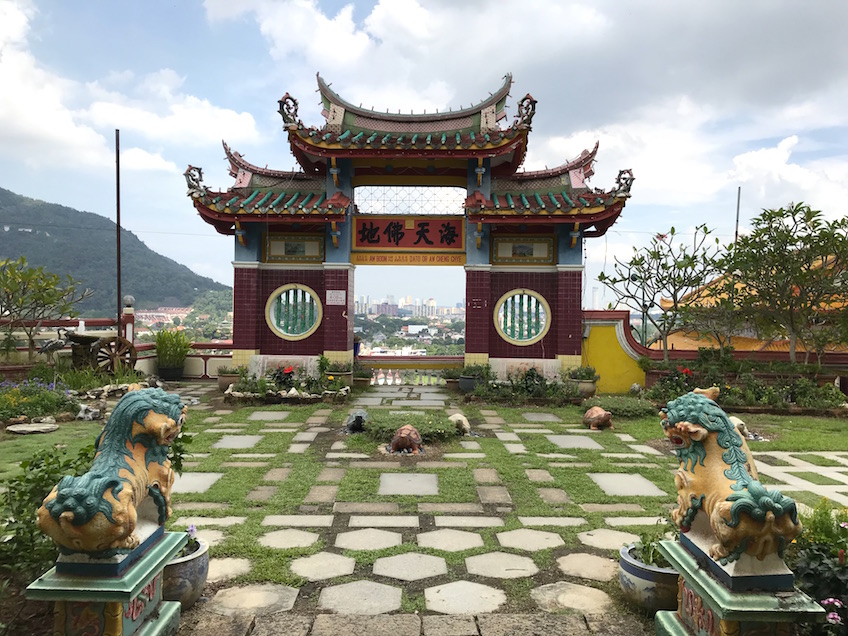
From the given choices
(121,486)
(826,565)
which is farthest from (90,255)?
(826,565)

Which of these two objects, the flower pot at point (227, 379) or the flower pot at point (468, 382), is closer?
the flower pot at point (468, 382)

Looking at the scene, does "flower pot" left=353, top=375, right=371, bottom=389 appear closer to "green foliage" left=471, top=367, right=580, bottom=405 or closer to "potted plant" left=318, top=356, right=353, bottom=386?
"potted plant" left=318, top=356, right=353, bottom=386

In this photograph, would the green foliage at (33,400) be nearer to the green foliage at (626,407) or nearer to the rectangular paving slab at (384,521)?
the rectangular paving slab at (384,521)

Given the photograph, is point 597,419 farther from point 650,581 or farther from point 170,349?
point 170,349

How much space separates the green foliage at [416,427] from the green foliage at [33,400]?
216 inches

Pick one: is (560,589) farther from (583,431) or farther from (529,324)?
(529,324)

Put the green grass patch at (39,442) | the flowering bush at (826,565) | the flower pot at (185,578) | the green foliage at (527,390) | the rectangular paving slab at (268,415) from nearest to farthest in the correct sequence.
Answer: the flowering bush at (826,565) → the flower pot at (185,578) → the green grass patch at (39,442) → the rectangular paving slab at (268,415) → the green foliage at (527,390)

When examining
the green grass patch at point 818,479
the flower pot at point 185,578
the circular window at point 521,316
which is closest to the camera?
the flower pot at point 185,578

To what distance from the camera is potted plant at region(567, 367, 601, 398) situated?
12547 mm

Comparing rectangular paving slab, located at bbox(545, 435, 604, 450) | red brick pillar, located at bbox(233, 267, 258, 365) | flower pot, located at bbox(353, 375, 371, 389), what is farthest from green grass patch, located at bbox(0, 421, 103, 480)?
rectangular paving slab, located at bbox(545, 435, 604, 450)

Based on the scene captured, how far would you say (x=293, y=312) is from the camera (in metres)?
13.3

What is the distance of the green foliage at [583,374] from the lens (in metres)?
12.6

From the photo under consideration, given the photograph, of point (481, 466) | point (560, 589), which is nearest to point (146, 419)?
point (560, 589)

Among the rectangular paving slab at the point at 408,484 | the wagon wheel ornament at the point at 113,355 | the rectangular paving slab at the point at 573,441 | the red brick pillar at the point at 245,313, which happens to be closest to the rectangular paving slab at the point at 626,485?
the rectangular paving slab at the point at 573,441
